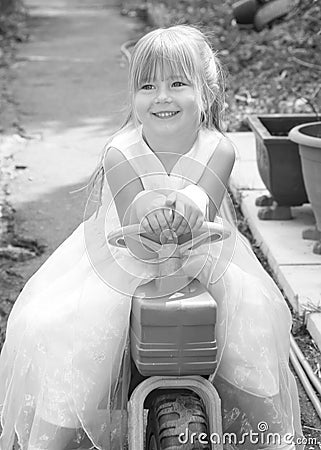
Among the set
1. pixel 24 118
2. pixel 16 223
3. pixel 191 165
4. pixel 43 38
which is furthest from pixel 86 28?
pixel 191 165

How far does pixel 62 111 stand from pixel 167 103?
5684mm

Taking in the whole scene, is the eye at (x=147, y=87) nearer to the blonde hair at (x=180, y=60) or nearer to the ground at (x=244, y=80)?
the blonde hair at (x=180, y=60)

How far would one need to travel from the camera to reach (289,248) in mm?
4477

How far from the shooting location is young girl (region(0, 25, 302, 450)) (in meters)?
2.62

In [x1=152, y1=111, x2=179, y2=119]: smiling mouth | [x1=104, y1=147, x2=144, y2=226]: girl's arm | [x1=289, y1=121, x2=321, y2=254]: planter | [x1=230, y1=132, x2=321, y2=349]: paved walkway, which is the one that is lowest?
[x1=230, y1=132, x2=321, y2=349]: paved walkway

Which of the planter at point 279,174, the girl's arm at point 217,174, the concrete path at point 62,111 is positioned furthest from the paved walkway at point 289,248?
the girl's arm at point 217,174

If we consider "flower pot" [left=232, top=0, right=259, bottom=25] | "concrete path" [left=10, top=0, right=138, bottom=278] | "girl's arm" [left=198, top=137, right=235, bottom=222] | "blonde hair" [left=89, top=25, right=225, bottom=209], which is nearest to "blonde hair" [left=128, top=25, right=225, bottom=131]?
"blonde hair" [left=89, top=25, right=225, bottom=209]

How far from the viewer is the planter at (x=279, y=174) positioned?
4672mm

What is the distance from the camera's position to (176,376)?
8.13 feet

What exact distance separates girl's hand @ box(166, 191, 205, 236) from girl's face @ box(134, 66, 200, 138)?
313 mm

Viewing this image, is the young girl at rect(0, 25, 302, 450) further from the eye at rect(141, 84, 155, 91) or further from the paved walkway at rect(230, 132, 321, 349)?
the paved walkway at rect(230, 132, 321, 349)

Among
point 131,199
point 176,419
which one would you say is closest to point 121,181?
point 131,199

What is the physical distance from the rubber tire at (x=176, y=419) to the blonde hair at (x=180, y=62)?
731 millimetres

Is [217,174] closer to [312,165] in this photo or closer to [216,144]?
[216,144]
